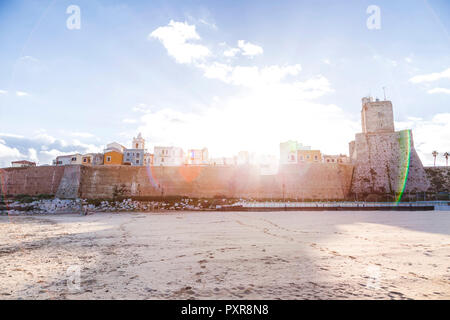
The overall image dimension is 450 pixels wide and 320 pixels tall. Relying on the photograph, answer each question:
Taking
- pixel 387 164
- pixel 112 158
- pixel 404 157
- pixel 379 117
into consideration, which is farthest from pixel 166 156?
pixel 404 157

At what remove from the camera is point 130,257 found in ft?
14.6

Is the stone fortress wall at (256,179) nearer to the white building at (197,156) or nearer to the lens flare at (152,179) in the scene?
the lens flare at (152,179)

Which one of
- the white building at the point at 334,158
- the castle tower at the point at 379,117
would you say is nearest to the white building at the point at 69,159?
the castle tower at the point at 379,117

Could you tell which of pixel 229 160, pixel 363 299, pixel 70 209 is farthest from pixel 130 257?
pixel 229 160

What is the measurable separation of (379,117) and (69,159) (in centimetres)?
5546

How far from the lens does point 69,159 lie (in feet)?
150

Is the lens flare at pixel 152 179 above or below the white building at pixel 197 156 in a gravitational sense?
below

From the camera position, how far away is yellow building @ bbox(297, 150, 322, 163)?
47.2 meters

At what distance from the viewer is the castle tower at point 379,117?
28.6 m

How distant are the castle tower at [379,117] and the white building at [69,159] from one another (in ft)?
167

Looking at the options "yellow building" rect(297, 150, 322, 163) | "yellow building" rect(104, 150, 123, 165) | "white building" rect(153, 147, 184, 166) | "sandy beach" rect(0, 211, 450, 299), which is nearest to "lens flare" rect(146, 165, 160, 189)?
"sandy beach" rect(0, 211, 450, 299)

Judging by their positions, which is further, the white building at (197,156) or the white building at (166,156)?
the white building at (197,156)

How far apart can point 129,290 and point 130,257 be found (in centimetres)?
185

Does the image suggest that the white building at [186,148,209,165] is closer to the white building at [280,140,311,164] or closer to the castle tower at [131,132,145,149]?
the castle tower at [131,132,145,149]
